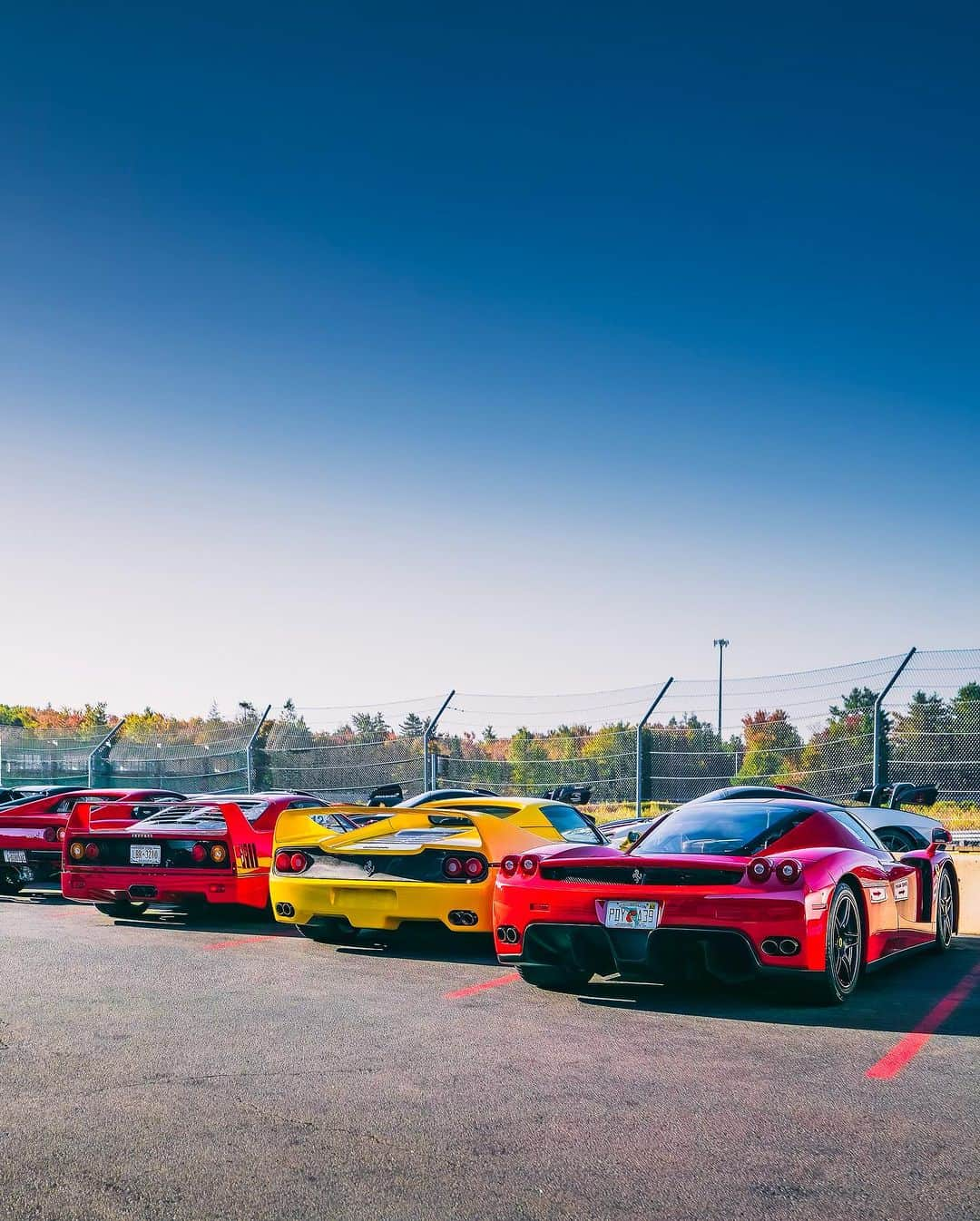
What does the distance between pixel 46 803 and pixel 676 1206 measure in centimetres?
1051

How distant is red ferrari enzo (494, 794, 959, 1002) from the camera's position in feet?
20.9

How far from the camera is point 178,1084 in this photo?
Answer: 15.6ft

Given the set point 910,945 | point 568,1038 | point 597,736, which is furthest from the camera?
point 597,736

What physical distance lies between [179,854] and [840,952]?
220 inches

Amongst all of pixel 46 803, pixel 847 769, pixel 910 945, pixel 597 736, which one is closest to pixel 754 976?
pixel 910 945

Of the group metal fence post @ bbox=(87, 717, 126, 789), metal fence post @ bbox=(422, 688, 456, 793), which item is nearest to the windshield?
metal fence post @ bbox=(422, 688, 456, 793)

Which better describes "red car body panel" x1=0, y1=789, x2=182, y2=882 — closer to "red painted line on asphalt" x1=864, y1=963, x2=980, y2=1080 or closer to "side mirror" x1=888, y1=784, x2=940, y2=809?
"red painted line on asphalt" x1=864, y1=963, x2=980, y2=1080

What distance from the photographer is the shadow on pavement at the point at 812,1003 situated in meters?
6.24

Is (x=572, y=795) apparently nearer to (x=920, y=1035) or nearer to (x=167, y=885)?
(x=167, y=885)

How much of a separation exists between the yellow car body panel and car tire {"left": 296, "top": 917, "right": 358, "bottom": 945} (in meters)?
0.09

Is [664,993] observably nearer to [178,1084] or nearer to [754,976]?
[754,976]

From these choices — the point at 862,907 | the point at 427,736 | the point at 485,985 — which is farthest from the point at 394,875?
the point at 427,736

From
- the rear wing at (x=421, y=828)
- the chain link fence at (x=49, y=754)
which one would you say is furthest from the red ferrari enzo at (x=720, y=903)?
the chain link fence at (x=49, y=754)

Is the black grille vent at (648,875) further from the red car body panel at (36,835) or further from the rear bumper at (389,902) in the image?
the red car body panel at (36,835)
